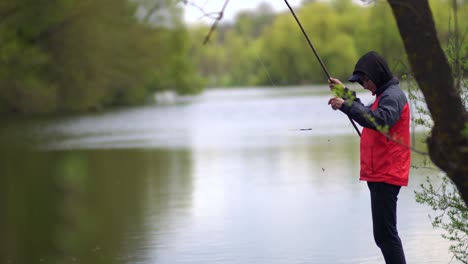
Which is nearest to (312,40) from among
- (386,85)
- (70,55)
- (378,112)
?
(70,55)

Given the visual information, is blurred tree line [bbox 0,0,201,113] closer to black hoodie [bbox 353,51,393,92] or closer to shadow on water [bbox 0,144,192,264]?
shadow on water [bbox 0,144,192,264]

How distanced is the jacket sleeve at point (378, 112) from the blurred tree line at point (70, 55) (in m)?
27.3

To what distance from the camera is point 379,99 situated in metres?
5.16

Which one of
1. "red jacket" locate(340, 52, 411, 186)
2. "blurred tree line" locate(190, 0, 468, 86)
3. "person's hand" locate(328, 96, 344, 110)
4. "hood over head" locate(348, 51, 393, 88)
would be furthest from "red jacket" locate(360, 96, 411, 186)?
"blurred tree line" locate(190, 0, 468, 86)

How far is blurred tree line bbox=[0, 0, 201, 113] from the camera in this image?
39156mm

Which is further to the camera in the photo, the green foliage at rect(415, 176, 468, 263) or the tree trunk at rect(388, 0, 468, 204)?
the green foliage at rect(415, 176, 468, 263)

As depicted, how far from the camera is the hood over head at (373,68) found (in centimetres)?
520

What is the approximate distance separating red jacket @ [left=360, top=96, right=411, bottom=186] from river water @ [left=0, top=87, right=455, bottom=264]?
42 cm

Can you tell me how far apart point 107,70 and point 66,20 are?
7463 millimetres

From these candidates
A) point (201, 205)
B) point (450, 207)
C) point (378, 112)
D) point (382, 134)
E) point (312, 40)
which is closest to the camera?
point (378, 112)

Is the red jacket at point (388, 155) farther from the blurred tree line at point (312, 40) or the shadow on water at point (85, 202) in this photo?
the blurred tree line at point (312, 40)

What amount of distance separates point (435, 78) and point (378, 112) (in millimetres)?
779

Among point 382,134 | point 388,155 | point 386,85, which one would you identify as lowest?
point 388,155

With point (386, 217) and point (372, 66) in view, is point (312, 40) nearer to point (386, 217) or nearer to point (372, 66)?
point (372, 66)
